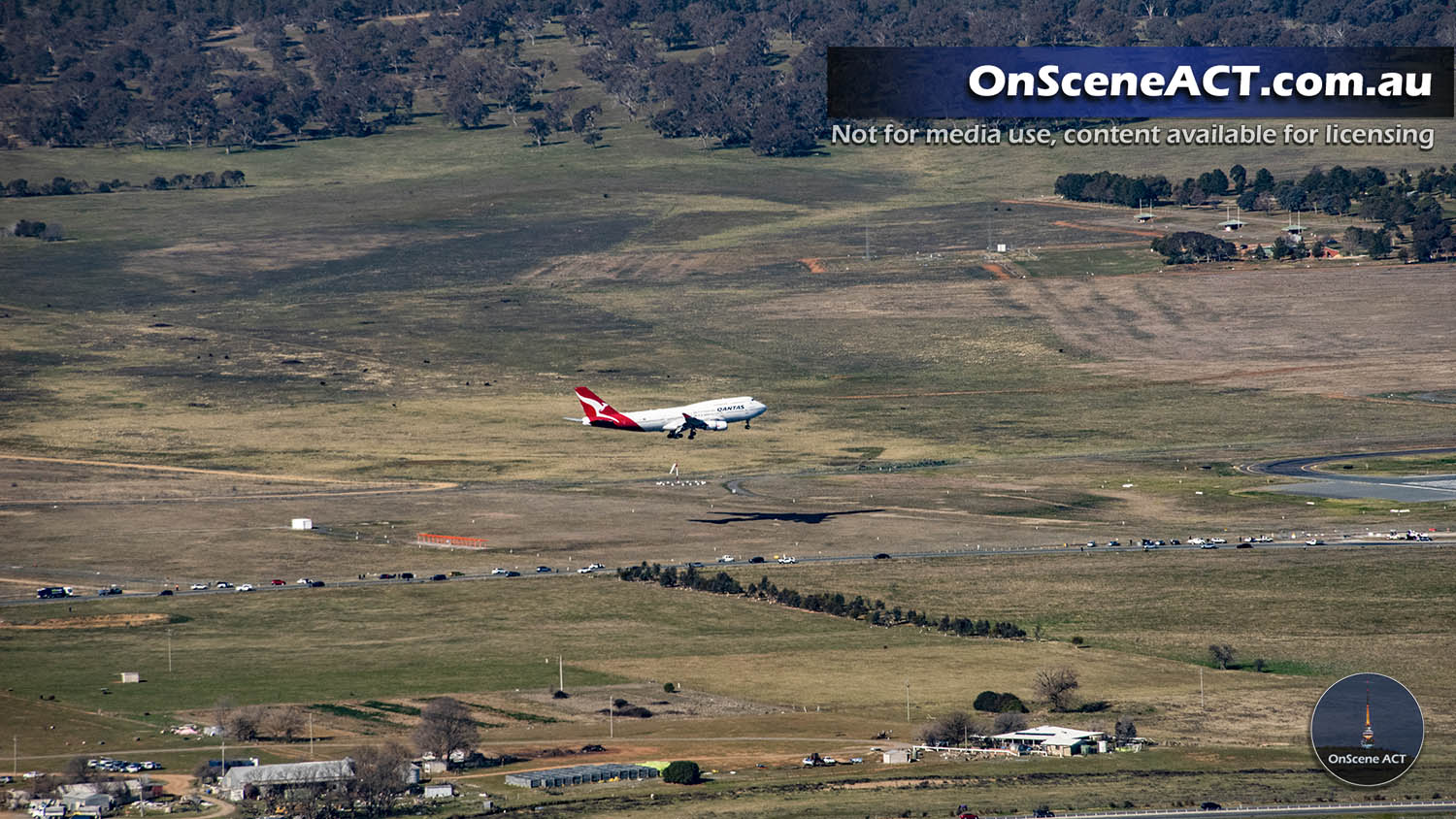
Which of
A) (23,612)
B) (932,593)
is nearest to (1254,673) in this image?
(932,593)

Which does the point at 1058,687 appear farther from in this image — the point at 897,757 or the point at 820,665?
the point at 897,757

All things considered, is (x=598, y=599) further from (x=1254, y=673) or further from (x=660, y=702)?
(x=1254, y=673)

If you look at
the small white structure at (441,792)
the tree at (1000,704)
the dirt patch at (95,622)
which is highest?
the dirt patch at (95,622)

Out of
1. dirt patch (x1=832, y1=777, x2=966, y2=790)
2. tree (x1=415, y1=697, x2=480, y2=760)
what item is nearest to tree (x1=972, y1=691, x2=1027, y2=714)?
dirt patch (x1=832, y1=777, x2=966, y2=790)

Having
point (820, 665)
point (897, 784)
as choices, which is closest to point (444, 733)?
point (897, 784)

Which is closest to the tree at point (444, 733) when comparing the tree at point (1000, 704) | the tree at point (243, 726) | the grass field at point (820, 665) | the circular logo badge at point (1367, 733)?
the grass field at point (820, 665)

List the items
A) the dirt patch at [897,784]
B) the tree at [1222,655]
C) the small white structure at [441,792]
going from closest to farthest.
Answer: the dirt patch at [897,784], the small white structure at [441,792], the tree at [1222,655]

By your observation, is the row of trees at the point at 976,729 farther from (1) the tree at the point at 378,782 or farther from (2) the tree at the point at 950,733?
(1) the tree at the point at 378,782

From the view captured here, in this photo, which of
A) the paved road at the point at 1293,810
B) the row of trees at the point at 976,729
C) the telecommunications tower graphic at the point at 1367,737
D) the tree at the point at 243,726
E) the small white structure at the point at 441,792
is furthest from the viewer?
the tree at the point at 243,726
